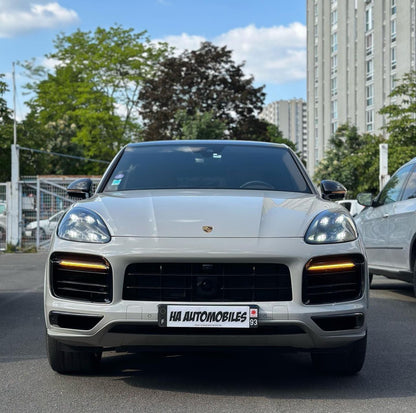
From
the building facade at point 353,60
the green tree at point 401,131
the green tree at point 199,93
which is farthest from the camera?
the building facade at point 353,60

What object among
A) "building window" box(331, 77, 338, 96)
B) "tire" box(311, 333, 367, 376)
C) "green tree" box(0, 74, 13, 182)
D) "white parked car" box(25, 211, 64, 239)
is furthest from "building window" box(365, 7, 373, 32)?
"tire" box(311, 333, 367, 376)

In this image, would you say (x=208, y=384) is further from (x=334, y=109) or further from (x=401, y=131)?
(x=334, y=109)

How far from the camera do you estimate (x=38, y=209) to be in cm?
2408

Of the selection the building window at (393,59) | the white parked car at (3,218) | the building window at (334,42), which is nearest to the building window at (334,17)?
the building window at (334,42)

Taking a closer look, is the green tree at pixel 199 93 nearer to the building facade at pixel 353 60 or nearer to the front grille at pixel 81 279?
the building facade at pixel 353 60

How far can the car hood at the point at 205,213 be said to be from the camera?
449 cm

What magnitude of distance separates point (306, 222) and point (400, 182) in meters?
5.20

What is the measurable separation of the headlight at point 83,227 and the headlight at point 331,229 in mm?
1189

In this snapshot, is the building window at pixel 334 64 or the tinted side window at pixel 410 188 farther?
the building window at pixel 334 64

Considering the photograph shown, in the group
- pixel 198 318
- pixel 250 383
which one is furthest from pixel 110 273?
pixel 250 383

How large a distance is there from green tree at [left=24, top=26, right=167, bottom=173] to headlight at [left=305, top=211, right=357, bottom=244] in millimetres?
45361

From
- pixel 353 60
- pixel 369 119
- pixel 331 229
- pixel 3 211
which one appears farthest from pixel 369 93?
pixel 331 229

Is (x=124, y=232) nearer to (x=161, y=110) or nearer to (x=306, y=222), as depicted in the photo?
(x=306, y=222)

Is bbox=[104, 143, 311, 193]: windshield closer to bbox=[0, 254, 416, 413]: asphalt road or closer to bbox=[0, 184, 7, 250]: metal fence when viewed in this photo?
bbox=[0, 254, 416, 413]: asphalt road
